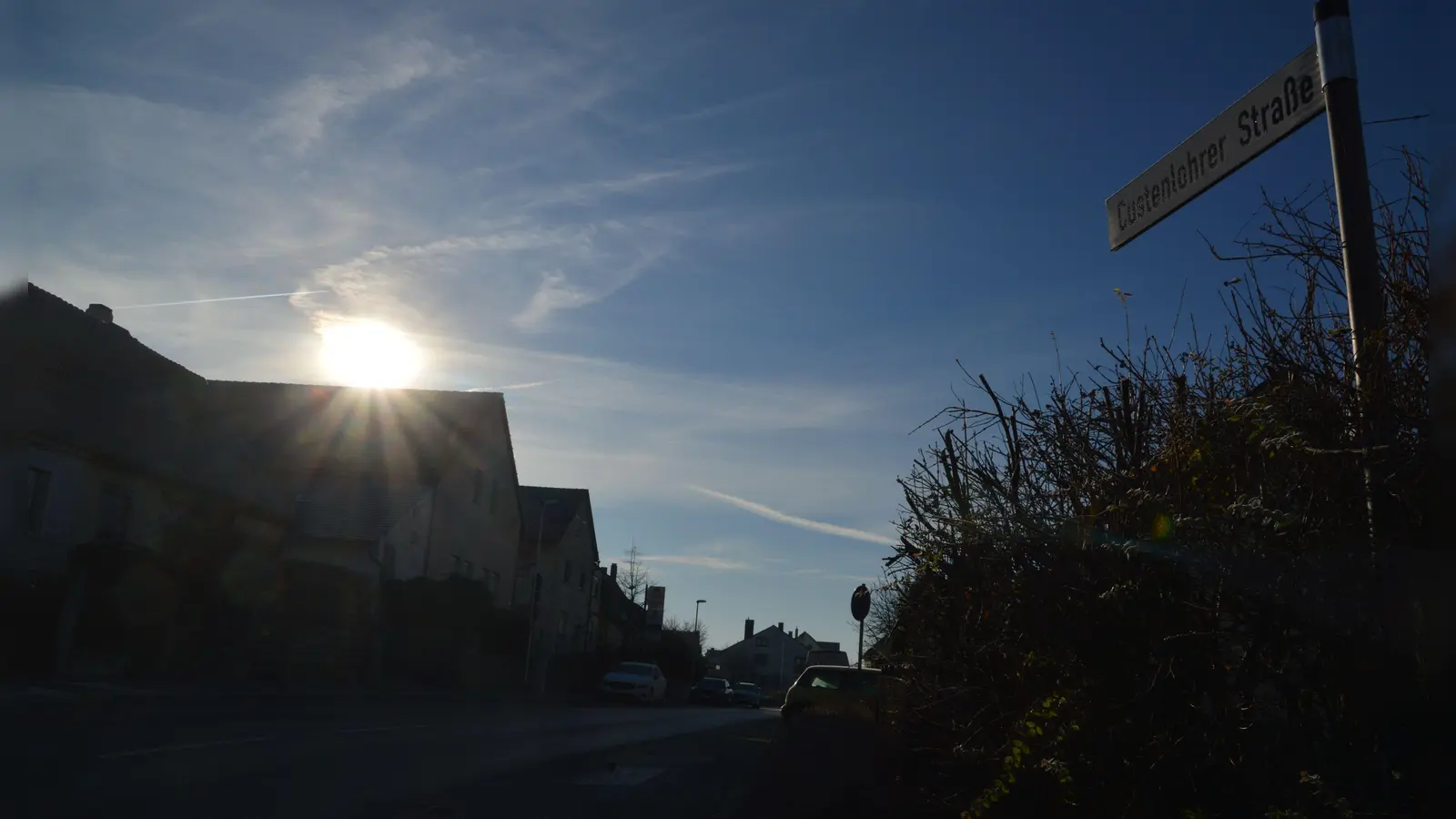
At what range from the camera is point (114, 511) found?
962 inches

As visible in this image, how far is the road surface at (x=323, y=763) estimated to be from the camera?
24.8ft

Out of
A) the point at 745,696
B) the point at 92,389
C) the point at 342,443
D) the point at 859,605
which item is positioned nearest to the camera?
the point at 859,605

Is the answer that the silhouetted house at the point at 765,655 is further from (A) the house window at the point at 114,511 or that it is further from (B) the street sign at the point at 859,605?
(B) the street sign at the point at 859,605

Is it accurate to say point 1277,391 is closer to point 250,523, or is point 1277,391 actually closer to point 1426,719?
point 1426,719

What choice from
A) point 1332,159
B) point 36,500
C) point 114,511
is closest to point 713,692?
point 114,511

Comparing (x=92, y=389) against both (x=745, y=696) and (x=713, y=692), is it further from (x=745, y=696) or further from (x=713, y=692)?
(x=745, y=696)

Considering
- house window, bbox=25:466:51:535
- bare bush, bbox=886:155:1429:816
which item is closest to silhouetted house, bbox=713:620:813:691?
house window, bbox=25:466:51:535

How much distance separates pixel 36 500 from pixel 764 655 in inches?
5173

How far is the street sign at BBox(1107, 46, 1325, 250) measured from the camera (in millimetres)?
4133

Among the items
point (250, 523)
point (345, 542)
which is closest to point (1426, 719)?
point (250, 523)

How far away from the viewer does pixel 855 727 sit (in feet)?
40.7

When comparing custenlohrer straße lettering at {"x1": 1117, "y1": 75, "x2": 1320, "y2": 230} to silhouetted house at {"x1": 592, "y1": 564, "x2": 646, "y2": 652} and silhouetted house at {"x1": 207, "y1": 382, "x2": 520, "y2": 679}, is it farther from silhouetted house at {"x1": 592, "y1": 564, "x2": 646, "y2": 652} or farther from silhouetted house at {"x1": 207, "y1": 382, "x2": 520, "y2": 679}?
silhouetted house at {"x1": 592, "y1": 564, "x2": 646, "y2": 652}

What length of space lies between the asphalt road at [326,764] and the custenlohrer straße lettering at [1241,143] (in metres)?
5.78

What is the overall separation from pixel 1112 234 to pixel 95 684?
19.1m
